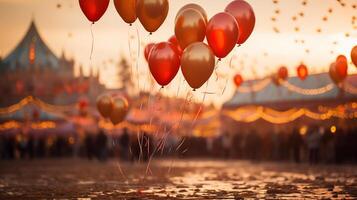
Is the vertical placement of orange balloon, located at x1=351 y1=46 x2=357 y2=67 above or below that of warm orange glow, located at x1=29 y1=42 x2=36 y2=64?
below

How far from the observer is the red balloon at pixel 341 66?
55.2ft

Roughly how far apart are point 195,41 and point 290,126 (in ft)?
93.0

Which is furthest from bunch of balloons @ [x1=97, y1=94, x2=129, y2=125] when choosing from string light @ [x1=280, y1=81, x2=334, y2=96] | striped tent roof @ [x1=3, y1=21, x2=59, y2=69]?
striped tent roof @ [x1=3, y1=21, x2=59, y2=69]

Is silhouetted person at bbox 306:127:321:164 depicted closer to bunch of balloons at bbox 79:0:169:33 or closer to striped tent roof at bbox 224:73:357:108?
striped tent roof at bbox 224:73:357:108

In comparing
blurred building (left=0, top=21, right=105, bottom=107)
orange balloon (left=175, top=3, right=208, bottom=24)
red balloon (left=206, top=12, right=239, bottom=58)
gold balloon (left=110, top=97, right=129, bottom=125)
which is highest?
blurred building (left=0, top=21, right=105, bottom=107)

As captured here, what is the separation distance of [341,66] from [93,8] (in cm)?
753

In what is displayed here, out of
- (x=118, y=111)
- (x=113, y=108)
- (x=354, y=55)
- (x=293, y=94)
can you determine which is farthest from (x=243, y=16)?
(x=293, y=94)

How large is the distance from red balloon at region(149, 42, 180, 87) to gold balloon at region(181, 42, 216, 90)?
1.31 ft

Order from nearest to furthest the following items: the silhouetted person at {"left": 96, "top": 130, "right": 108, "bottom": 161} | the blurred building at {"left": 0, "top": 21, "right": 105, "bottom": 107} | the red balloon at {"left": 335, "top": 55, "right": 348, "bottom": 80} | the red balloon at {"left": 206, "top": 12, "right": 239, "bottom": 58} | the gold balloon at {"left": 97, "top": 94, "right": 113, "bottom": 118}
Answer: the red balloon at {"left": 206, "top": 12, "right": 239, "bottom": 58} < the red balloon at {"left": 335, "top": 55, "right": 348, "bottom": 80} < the gold balloon at {"left": 97, "top": 94, "right": 113, "bottom": 118} < the silhouetted person at {"left": 96, "top": 130, "right": 108, "bottom": 161} < the blurred building at {"left": 0, "top": 21, "right": 105, "bottom": 107}

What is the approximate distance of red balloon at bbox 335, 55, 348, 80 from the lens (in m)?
16.8

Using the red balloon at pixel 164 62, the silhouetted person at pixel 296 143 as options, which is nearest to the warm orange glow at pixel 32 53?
the silhouetted person at pixel 296 143

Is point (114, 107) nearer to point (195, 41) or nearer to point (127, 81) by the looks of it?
point (195, 41)

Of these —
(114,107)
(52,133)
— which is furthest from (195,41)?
(52,133)

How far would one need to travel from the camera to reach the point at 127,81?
89.8 metres
